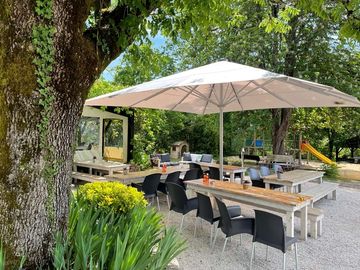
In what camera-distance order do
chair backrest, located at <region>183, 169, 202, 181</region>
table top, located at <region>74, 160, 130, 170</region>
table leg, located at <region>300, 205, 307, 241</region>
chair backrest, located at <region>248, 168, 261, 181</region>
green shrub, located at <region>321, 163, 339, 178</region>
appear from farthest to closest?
1. green shrub, located at <region>321, 163, 339, 178</region>
2. table top, located at <region>74, 160, 130, 170</region>
3. chair backrest, located at <region>248, 168, 261, 181</region>
4. chair backrest, located at <region>183, 169, 202, 181</region>
5. table leg, located at <region>300, 205, 307, 241</region>

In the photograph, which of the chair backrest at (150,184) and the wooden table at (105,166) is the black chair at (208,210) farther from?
the wooden table at (105,166)

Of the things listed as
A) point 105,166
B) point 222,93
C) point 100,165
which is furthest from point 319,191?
point 100,165

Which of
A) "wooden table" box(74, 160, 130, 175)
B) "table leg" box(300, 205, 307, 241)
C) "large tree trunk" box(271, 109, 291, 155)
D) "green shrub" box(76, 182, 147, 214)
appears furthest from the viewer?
"large tree trunk" box(271, 109, 291, 155)

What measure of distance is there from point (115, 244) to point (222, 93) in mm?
3951

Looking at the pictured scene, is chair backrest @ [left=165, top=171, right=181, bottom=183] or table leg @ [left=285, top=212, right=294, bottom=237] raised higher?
chair backrest @ [left=165, top=171, right=181, bottom=183]

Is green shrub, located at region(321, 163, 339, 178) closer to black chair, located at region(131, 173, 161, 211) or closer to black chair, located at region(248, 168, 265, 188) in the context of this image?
black chair, located at region(248, 168, 265, 188)

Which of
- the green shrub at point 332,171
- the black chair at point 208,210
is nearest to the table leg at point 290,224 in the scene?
the black chair at point 208,210

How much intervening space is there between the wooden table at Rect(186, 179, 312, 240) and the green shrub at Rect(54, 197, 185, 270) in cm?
183

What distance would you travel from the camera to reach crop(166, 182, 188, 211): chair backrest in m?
4.43

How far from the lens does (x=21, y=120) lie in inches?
74.9

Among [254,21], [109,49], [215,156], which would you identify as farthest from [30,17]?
[215,156]

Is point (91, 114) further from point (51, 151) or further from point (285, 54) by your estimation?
point (51, 151)

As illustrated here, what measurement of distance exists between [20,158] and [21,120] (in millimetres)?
263

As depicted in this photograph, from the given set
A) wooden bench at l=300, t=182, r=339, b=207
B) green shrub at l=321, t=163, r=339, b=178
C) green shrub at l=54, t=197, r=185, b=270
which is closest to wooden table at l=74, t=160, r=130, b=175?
wooden bench at l=300, t=182, r=339, b=207
